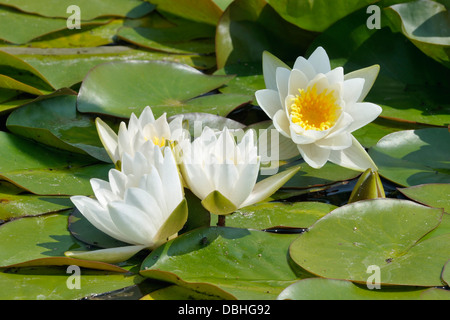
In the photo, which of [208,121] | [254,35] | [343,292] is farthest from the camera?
[254,35]

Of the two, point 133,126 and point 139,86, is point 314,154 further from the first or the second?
point 139,86

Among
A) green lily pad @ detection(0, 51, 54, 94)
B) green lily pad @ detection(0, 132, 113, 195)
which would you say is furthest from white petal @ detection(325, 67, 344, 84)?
green lily pad @ detection(0, 51, 54, 94)

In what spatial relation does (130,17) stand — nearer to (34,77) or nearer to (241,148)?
(34,77)

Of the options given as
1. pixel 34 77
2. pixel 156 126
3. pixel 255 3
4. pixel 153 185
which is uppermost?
pixel 255 3

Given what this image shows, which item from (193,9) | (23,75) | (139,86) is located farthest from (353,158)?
(23,75)

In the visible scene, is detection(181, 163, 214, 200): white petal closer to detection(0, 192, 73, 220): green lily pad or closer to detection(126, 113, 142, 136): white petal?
detection(126, 113, 142, 136): white petal
